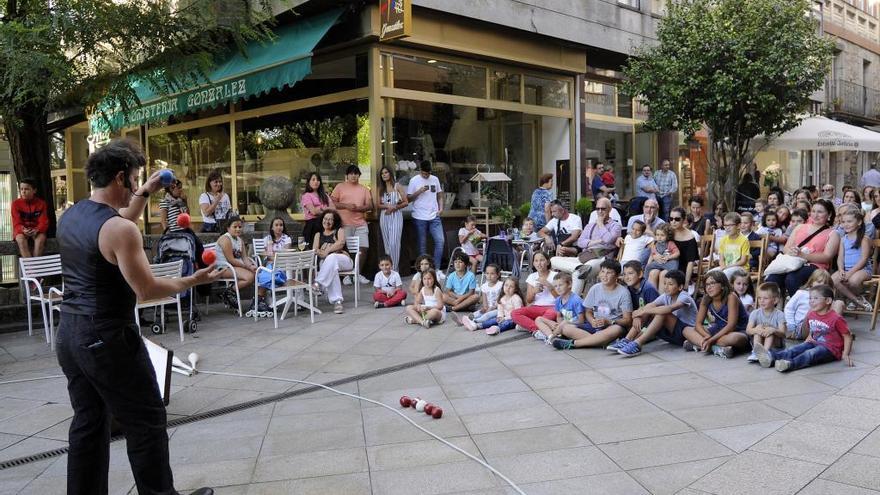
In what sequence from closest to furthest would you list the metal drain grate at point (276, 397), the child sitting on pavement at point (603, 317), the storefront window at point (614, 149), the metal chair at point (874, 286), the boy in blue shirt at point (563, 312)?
the metal drain grate at point (276, 397) < the child sitting on pavement at point (603, 317) < the boy in blue shirt at point (563, 312) < the metal chair at point (874, 286) < the storefront window at point (614, 149)

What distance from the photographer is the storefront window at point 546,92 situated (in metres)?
14.5

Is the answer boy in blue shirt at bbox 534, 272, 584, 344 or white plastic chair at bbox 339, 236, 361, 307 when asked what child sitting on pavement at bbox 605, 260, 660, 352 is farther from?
white plastic chair at bbox 339, 236, 361, 307

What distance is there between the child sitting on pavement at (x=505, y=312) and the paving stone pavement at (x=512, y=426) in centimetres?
83

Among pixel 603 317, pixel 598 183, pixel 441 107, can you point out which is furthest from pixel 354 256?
pixel 598 183

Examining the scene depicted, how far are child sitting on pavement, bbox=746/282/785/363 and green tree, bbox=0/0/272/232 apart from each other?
22.4 ft

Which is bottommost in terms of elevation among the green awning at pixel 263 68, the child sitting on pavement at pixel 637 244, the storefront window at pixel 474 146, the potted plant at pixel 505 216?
the child sitting on pavement at pixel 637 244

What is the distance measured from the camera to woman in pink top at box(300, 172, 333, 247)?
1036cm

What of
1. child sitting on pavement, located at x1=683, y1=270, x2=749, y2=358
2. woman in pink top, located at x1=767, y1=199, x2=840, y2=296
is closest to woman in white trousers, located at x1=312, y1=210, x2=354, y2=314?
child sitting on pavement, located at x1=683, y1=270, x2=749, y2=358

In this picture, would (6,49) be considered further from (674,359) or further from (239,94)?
(674,359)

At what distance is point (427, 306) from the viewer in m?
8.39

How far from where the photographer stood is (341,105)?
1243cm

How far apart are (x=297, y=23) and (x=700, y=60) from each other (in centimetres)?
711

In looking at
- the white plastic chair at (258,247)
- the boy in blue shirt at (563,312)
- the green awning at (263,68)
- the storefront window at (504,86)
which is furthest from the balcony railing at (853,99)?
the white plastic chair at (258,247)

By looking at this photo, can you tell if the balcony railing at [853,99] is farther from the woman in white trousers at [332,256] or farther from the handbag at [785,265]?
the woman in white trousers at [332,256]
